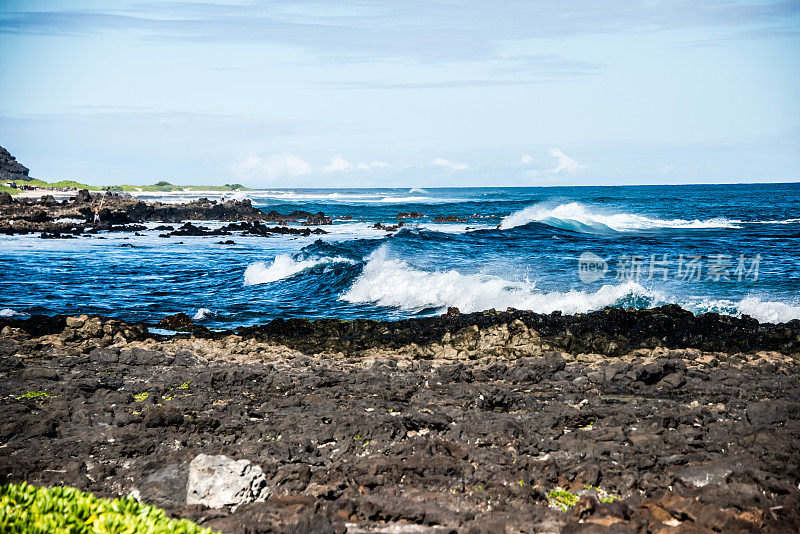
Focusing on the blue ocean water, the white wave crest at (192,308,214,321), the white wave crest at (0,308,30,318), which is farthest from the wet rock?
the white wave crest at (0,308,30,318)

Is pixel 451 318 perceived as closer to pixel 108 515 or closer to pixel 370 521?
pixel 370 521

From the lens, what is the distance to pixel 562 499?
14.8ft

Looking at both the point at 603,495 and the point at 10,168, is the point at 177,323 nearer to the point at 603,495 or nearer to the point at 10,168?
the point at 603,495

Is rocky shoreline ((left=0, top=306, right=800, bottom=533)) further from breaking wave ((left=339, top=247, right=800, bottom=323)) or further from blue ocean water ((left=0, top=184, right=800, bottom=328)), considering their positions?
blue ocean water ((left=0, top=184, right=800, bottom=328))

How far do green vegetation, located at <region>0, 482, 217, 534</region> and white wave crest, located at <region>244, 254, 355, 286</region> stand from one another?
15369 mm

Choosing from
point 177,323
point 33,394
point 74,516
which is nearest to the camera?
point 74,516

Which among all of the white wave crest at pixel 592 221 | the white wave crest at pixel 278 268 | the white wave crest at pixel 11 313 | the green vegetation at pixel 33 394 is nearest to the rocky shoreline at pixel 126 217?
the white wave crest at pixel 592 221

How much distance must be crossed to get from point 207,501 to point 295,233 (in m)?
32.4

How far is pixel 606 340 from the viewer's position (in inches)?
375

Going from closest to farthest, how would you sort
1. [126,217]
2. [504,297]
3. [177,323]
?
1. [177,323]
2. [504,297]
3. [126,217]

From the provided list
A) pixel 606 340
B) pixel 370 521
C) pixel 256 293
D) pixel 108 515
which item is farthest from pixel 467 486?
pixel 256 293

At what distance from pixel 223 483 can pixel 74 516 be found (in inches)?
45.8

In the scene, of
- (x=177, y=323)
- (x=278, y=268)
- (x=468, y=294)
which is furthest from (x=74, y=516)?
(x=278, y=268)

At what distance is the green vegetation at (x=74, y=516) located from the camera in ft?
11.4
